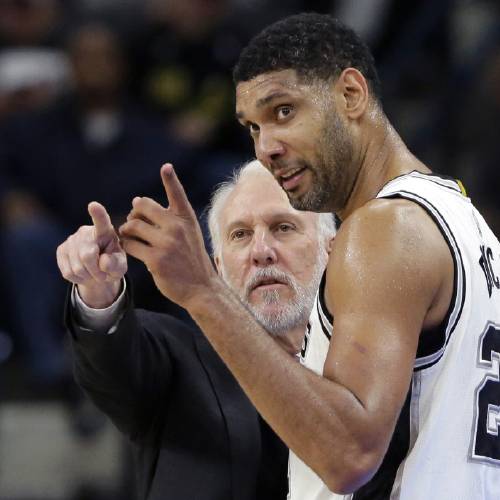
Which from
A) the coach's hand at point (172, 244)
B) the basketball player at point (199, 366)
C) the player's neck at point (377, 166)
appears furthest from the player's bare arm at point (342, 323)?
the basketball player at point (199, 366)

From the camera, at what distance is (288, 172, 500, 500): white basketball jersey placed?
2.78 metres

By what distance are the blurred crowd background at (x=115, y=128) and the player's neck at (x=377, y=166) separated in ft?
11.0

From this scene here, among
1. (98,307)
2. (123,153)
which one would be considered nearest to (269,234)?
(98,307)

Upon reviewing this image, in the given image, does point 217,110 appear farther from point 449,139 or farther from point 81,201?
point 449,139

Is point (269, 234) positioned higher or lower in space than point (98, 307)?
higher

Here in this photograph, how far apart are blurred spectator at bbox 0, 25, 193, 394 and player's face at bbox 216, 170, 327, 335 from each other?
2.30 meters

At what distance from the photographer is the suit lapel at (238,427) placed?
12.0 feet

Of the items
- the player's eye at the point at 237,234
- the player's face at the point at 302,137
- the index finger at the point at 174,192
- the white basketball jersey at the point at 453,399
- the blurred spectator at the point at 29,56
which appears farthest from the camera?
the blurred spectator at the point at 29,56

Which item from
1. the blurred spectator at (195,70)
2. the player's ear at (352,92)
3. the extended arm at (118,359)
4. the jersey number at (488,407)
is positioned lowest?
the jersey number at (488,407)

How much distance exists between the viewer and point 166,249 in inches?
105

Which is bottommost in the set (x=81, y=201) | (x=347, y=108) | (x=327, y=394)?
(x=327, y=394)

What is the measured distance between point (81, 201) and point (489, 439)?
474cm

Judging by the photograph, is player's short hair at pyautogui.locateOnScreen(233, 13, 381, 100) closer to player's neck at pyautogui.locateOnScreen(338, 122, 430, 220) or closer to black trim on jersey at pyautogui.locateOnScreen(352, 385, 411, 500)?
player's neck at pyautogui.locateOnScreen(338, 122, 430, 220)

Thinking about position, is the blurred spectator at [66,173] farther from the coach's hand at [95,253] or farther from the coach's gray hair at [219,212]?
the coach's hand at [95,253]
